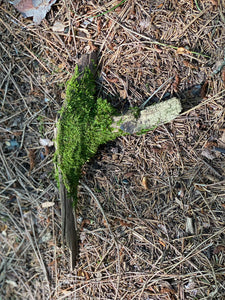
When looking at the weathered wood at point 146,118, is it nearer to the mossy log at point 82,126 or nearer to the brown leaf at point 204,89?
the mossy log at point 82,126

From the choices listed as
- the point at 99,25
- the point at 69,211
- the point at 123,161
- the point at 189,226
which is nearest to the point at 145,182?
the point at 123,161

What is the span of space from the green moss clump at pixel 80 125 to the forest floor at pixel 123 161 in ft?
0.53

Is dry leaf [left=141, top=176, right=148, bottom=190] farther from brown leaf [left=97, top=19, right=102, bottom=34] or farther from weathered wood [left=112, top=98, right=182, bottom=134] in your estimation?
brown leaf [left=97, top=19, right=102, bottom=34]

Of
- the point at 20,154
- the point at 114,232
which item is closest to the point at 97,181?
the point at 114,232

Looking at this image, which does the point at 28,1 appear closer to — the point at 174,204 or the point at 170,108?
the point at 170,108

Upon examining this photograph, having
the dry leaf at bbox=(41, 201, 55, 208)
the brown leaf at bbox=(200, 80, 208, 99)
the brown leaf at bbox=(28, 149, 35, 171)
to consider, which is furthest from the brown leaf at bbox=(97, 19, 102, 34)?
the dry leaf at bbox=(41, 201, 55, 208)

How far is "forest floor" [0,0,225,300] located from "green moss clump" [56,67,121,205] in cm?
16

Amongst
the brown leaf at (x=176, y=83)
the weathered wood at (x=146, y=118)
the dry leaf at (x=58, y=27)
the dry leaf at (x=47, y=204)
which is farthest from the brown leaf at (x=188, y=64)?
the dry leaf at (x=47, y=204)

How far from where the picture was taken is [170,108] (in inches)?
80.0

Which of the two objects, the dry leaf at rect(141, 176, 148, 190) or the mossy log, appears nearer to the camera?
the mossy log

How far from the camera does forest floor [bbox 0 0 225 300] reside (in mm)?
2150

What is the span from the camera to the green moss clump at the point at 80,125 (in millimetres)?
2174

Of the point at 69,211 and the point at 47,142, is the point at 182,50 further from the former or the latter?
the point at 69,211

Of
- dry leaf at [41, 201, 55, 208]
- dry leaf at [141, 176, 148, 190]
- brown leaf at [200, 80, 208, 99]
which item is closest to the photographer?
brown leaf at [200, 80, 208, 99]
